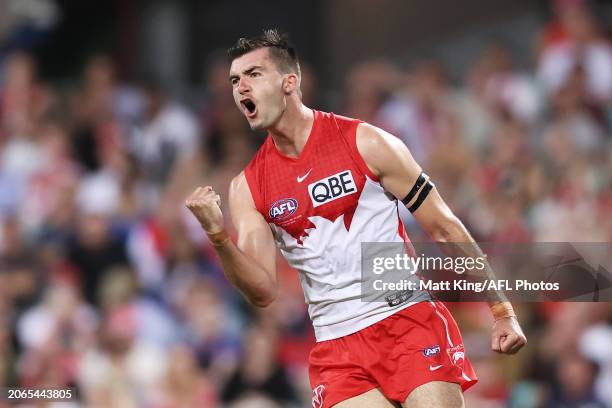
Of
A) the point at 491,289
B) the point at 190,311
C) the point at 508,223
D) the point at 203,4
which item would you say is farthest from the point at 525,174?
the point at 203,4

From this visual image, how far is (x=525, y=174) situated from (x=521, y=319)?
156 centimetres

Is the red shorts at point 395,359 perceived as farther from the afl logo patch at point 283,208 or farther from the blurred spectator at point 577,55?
the blurred spectator at point 577,55

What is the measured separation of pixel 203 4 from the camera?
14.4 meters

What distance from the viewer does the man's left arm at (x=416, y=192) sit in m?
5.08

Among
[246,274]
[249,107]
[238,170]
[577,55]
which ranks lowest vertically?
[246,274]

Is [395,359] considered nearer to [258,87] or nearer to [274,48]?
[258,87]

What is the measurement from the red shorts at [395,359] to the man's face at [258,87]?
1090 millimetres

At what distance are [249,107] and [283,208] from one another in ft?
1.68

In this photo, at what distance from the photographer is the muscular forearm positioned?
491 centimetres

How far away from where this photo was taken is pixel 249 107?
529 centimetres

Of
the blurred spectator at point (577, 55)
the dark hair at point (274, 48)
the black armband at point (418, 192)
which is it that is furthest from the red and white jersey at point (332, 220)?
the blurred spectator at point (577, 55)

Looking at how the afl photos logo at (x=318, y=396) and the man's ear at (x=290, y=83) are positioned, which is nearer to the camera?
the afl photos logo at (x=318, y=396)

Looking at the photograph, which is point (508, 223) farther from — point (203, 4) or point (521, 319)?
point (203, 4)

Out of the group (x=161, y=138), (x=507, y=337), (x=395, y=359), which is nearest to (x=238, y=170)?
(x=161, y=138)
